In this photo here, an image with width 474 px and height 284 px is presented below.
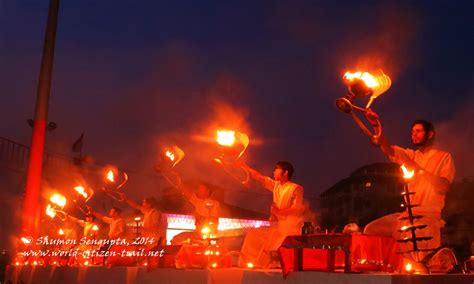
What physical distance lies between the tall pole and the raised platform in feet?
5.97

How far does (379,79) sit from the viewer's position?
5.71m

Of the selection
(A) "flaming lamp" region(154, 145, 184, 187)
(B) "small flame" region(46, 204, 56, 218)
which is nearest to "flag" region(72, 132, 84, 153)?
(B) "small flame" region(46, 204, 56, 218)

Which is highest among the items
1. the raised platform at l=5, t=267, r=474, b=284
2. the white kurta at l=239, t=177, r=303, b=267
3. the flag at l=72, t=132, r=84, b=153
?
the flag at l=72, t=132, r=84, b=153

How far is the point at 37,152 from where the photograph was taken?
1421 centimetres

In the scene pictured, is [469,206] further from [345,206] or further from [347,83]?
[347,83]

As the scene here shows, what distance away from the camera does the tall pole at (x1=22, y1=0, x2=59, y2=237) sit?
14.2 meters

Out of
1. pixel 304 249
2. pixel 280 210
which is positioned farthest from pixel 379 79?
pixel 280 210

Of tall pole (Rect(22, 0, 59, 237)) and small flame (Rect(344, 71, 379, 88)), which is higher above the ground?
tall pole (Rect(22, 0, 59, 237))

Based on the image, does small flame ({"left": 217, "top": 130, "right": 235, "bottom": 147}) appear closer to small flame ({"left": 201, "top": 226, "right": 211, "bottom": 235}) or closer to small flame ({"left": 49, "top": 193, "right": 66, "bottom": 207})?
small flame ({"left": 201, "top": 226, "right": 211, "bottom": 235})

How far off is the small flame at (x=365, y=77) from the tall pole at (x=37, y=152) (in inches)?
421

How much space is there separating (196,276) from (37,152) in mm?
8540

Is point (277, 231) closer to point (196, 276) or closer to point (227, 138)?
point (196, 276)

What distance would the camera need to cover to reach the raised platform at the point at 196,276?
4.90m

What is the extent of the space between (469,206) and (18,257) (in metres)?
14.1
